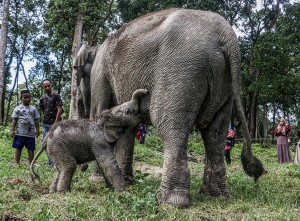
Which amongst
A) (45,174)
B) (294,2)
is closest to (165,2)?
(294,2)

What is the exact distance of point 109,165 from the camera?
4.45 metres

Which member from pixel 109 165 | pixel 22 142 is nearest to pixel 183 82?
pixel 109 165

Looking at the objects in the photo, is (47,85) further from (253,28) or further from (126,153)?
(253,28)

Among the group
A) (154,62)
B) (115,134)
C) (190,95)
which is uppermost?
(154,62)

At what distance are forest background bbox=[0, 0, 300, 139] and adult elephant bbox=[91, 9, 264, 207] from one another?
10.0 meters

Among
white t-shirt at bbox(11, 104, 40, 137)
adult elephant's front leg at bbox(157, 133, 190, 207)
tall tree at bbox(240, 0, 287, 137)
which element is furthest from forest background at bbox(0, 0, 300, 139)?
adult elephant's front leg at bbox(157, 133, 190, 207)

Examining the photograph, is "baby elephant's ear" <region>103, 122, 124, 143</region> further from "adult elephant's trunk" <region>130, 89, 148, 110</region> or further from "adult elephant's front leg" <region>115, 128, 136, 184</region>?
"adult elephant's front leg" <region>115, 128, 136, 184</region>

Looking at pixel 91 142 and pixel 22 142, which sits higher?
pixel 22 142

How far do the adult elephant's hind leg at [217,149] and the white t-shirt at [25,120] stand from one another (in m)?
4.48

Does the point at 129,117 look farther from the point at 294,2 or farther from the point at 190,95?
the point at 294,2

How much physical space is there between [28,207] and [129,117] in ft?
4.90

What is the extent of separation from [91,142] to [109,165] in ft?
1.17

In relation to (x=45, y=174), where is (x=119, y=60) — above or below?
above

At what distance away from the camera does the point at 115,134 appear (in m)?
4.53
